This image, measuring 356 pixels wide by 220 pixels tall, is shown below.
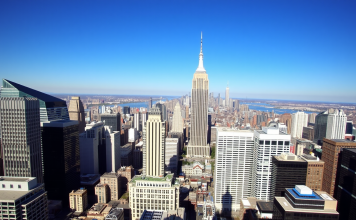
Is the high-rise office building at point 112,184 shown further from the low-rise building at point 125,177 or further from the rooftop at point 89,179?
the low-rise building at point 125,177

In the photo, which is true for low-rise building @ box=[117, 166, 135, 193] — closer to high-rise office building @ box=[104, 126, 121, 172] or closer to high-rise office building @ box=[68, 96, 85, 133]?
high-rise office building @ box=[104, 126, 121, 172]

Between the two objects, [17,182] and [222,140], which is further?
[222,140]

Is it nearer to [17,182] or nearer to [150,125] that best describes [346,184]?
[150,125]

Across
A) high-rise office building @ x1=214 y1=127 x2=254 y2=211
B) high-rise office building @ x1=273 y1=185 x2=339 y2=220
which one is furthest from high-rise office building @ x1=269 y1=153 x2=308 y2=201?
high-rise office building @ x1=273 y1=185 x2=339 y2=220

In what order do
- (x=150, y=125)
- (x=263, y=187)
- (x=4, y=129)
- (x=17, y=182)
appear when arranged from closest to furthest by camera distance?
(x=17, y=182)
(x=4, y=129)
(x=263, y=187)
(x=150, y=125)

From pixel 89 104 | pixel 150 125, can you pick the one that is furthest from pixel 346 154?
pixel 89 104
